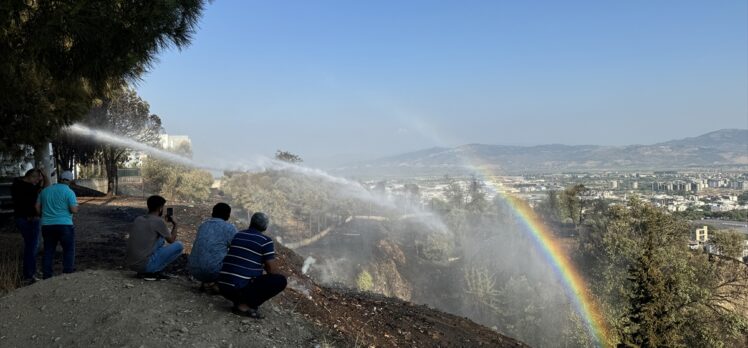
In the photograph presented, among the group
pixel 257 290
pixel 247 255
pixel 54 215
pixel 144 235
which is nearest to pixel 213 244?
pixel 247 255

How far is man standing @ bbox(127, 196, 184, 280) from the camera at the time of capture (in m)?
6.10

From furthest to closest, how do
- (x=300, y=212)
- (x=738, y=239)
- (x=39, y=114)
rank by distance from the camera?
1. (x=300, y=212)
2. (x=738, y=239)
3. (x=39, y=114)

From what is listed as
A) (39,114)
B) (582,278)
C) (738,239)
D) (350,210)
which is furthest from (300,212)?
(39,114)

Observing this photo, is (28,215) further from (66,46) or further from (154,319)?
(154,319)

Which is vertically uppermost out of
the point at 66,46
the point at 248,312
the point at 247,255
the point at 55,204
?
the point at 66,46

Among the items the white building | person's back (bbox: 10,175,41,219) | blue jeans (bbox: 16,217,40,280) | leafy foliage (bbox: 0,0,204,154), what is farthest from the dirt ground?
the white building

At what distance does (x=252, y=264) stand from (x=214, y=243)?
2.03 ft

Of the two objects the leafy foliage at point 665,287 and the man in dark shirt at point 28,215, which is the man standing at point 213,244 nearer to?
the man in dark shirt at point 28,215

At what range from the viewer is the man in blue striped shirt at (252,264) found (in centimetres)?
543

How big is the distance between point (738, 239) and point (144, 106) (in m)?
37.4

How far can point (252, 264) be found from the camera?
5.46 m

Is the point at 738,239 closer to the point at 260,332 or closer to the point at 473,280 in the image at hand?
the point at 473,280

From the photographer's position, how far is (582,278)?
37750 millimetres

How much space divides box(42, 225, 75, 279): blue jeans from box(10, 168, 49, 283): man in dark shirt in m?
0.38
